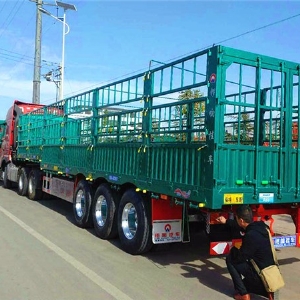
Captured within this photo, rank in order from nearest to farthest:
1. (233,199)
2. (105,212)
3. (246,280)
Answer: (246,280), (233,199), (105,212)

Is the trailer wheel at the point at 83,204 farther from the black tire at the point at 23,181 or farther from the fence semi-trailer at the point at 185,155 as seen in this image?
the black tire at the point at 23,181

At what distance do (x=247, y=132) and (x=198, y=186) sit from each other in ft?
6.79

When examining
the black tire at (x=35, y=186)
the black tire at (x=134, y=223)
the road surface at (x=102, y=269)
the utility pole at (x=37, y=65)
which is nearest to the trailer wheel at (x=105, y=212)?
the road surface at (x=102, y=269)

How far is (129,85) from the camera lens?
712 centimetres

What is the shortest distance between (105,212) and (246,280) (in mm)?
3881

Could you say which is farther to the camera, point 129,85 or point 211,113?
point 129,85

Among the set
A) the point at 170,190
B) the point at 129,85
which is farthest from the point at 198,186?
the point at 129,85

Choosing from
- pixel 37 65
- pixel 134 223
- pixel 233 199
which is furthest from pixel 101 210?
pixel 37 65

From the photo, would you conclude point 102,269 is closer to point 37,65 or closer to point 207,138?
point 207,138

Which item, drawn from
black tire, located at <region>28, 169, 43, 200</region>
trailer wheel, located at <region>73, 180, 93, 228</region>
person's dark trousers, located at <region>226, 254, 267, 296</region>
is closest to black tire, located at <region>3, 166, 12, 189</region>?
black tire, located at <region>28, 169, 43, 200</region>

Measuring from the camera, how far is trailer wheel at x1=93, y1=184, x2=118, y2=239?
757 cm

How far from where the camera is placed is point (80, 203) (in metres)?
9.19

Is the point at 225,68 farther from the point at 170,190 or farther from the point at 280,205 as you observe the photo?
the point at 280,205

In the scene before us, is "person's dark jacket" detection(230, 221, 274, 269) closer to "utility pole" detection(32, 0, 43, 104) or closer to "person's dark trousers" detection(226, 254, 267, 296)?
"person's dark trousers" detection(226, 254, 267, 296)
